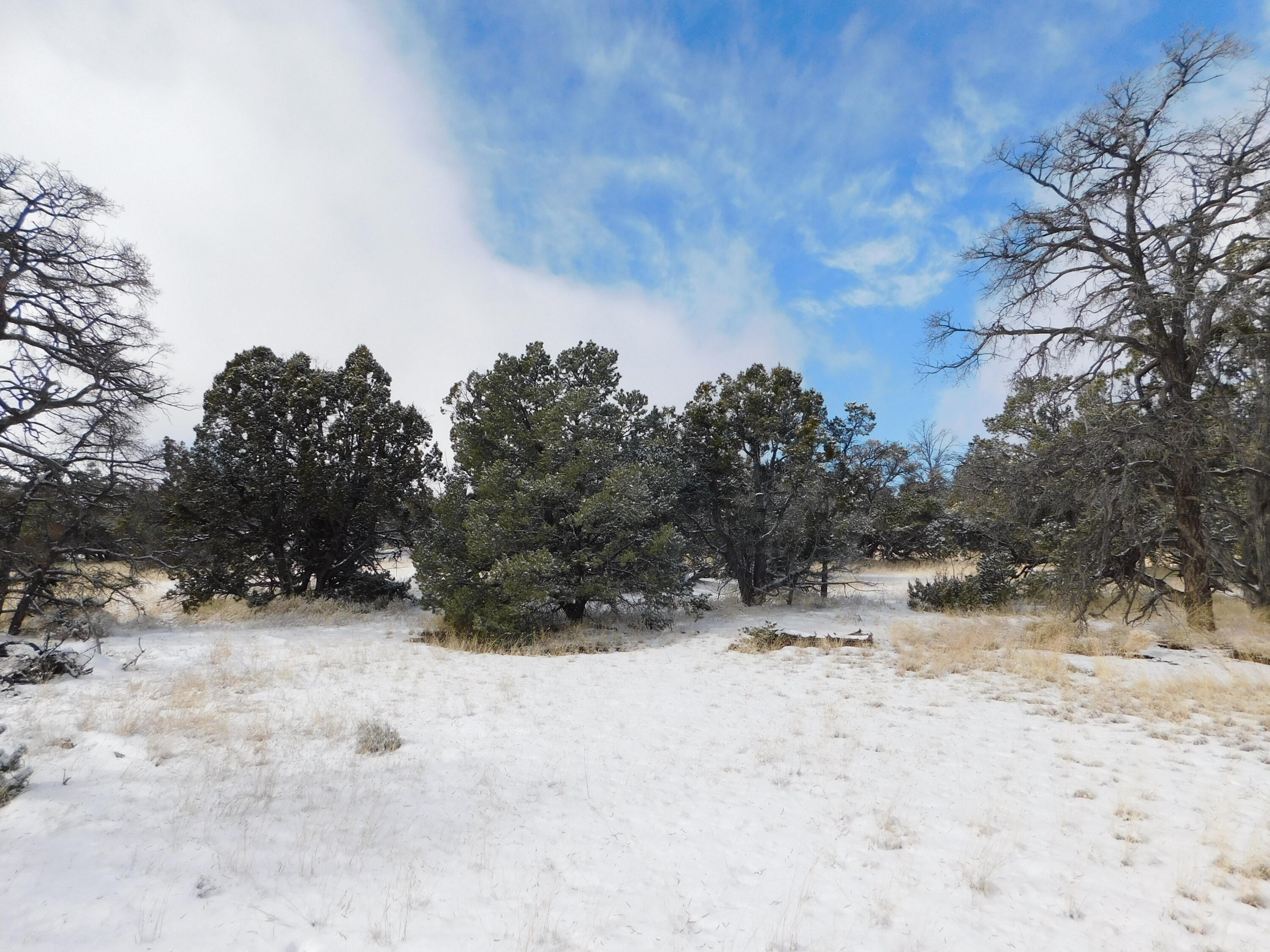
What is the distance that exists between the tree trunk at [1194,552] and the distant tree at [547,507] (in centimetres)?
1089

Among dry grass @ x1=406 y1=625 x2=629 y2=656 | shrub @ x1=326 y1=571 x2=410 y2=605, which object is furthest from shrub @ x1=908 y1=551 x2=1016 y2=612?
shrub @ x1=326 y1=571 x2=410 y2=605

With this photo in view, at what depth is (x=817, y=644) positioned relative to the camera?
1296cm

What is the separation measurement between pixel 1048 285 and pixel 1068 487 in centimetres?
457

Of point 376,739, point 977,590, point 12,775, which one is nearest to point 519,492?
point 376,739

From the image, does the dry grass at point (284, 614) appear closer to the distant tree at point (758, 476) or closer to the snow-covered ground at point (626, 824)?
the snow-covered ground at point (626, 824)

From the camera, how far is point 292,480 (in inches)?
733

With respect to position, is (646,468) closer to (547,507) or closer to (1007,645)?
(547,507)

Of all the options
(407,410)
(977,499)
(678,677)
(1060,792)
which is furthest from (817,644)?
(407,410)

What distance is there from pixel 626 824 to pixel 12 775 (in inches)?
193

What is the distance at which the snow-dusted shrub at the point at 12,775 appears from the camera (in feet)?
14.8

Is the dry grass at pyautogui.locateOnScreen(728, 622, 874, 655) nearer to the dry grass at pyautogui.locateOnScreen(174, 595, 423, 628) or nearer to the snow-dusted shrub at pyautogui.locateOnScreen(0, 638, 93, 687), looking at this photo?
the dry grass at pyautogui.locateOnScreen(174, 595, 423, 628)

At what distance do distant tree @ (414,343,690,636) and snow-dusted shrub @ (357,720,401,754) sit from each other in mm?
6959

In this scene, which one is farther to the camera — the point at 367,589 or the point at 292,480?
the point at 367,589

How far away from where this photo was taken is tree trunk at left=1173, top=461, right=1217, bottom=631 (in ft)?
39.2
